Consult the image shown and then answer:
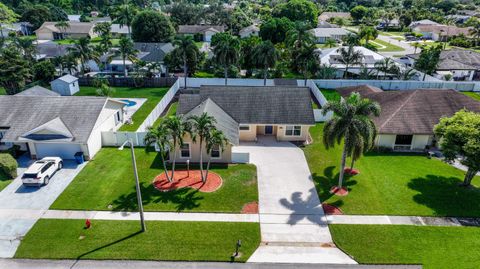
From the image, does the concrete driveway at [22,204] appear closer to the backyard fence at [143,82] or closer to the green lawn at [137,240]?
the green lawn at [137,240]

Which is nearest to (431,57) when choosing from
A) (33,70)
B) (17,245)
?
(17,245)

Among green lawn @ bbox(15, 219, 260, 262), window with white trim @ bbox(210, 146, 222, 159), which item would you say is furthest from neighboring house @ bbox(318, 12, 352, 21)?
green lawn @ bbox(15, 219, 260, 262)

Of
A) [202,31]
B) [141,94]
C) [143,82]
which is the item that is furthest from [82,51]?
[202,31]

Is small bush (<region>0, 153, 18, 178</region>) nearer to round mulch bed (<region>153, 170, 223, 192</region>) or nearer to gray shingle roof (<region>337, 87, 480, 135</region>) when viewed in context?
round mulch bed (<region>153, 170, 223, 192</region>)

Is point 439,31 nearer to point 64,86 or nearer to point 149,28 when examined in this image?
point 149,28

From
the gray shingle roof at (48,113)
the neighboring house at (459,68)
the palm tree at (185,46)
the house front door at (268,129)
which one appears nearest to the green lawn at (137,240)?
the gray shingle roof at (48,113)

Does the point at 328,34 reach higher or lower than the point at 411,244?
higher
